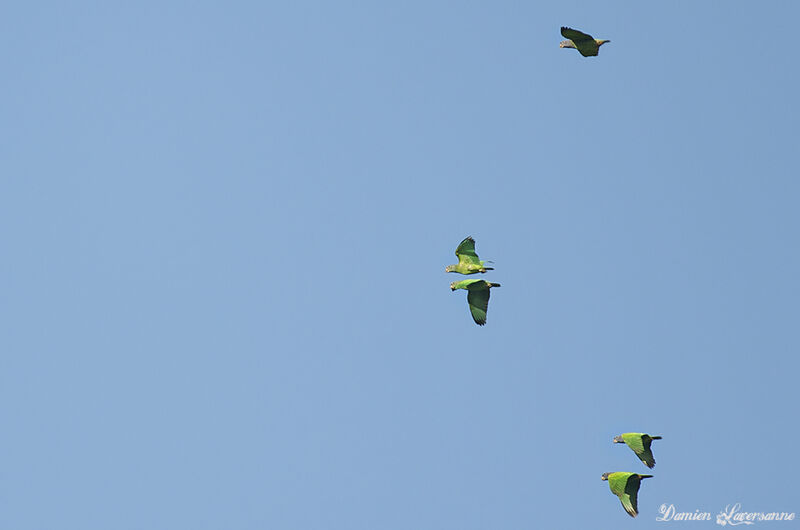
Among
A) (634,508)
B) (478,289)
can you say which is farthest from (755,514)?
(478,289)

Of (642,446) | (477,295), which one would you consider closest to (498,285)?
(477,295)

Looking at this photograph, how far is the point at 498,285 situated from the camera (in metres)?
98.2

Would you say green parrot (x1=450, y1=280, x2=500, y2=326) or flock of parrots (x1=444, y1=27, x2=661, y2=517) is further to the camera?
green parrot (x1=450, y1=280, x2=500, y2=326)

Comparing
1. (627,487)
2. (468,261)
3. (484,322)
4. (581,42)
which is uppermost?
(581,42)

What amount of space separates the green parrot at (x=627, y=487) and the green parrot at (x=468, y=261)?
13.6 metres

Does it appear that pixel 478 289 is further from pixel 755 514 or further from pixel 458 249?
pixel 755 514

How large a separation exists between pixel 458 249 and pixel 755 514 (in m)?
28.4

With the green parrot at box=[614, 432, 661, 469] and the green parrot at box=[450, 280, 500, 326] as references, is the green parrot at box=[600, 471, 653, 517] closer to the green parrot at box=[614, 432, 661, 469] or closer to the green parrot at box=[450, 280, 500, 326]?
the green parrot at box=[614, 432, 661, 469]

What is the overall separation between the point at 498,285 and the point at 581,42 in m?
14.2

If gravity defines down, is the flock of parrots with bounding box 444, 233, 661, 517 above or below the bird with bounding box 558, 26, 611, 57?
below

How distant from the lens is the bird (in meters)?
96.1

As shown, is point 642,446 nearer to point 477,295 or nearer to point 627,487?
point 627,487

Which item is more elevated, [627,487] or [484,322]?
[484,322]

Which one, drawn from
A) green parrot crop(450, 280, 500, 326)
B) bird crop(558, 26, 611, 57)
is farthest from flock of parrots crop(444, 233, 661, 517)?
bird crop(558, 26, 611, 57)
